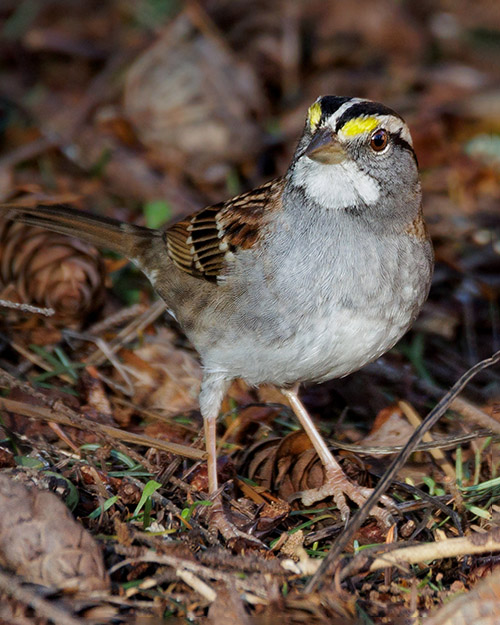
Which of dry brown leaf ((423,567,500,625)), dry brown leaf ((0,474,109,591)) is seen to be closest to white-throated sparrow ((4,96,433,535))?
dry brown leaf ((0,474,109,591))

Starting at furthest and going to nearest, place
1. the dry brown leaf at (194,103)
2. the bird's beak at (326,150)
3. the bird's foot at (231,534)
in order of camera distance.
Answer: the dry brown leaf at (194,103)
the bird's beak at (326,150)
the bird's foot at (231,534)

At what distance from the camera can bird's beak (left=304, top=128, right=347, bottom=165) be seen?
346 centimetres

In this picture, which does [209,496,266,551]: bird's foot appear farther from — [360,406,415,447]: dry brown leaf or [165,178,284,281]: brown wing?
[165,178,284,281]: brown wing

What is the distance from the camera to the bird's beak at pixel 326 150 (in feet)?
11.3

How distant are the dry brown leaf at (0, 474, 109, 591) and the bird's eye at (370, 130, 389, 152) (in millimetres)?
1879

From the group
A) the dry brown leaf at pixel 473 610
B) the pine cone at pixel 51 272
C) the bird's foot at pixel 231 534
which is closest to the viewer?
the dry brown leaf at pixel 473 610

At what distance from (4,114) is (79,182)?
38.6 inches

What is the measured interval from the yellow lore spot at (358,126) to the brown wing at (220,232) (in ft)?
1.57

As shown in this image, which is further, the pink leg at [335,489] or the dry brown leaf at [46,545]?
the pink leg at [335,489]

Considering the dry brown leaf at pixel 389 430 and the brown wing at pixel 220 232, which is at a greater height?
the brown wing at pixel 220 232

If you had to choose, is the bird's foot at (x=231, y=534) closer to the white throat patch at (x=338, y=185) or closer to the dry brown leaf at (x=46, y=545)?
the dry brown leaf at (x=46, y=545)

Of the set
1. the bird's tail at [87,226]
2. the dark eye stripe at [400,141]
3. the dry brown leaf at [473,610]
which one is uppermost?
the dark eye stripe at [400,141]

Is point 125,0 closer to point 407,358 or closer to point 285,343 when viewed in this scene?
point 407,358

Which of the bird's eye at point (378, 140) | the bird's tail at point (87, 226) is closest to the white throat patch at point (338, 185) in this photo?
the bird's eye at point (378, 140)
